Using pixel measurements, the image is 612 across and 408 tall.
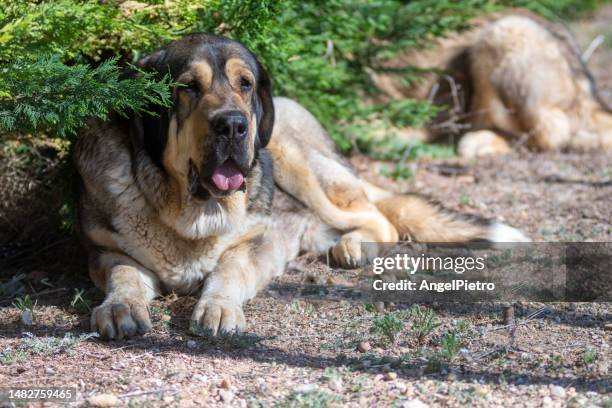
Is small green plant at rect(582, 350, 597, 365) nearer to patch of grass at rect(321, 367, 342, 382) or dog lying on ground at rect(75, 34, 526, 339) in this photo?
patch of grass at rect(321, 367, 342, 382)

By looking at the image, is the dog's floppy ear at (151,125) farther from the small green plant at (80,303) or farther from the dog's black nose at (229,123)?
the small green plant at (80,303)

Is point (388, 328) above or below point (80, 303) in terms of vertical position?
above

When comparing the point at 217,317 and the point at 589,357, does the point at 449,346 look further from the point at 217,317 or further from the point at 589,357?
the point at 217,317

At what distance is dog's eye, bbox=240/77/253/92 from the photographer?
4.24 meters

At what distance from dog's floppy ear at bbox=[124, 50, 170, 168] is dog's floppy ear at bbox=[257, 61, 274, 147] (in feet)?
1.93

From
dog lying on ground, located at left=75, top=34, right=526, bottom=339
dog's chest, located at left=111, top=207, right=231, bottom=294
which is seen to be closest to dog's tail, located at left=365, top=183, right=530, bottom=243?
dog lying on ground, located at left=75, top=34, right=526, bottom=339

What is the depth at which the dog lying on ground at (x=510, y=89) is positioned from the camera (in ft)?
27.2

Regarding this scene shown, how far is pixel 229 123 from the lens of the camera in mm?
3852

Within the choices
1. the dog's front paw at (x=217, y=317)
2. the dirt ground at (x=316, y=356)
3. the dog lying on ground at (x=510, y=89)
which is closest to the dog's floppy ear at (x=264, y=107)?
the dirt ground at (x=316, y=356)

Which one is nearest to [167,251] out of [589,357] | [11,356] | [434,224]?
[11,356]

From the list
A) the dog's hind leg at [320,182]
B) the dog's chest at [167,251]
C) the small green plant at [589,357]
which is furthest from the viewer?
the dog's hind leg at [320,182]

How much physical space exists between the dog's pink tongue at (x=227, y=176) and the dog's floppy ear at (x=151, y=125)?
1.26ft

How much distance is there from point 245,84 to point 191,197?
0.67 meters

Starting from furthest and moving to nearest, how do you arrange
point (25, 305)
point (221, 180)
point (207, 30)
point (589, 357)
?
point (207, 30) < point (25, 305) < point (221, 180) < point (589, 357)
